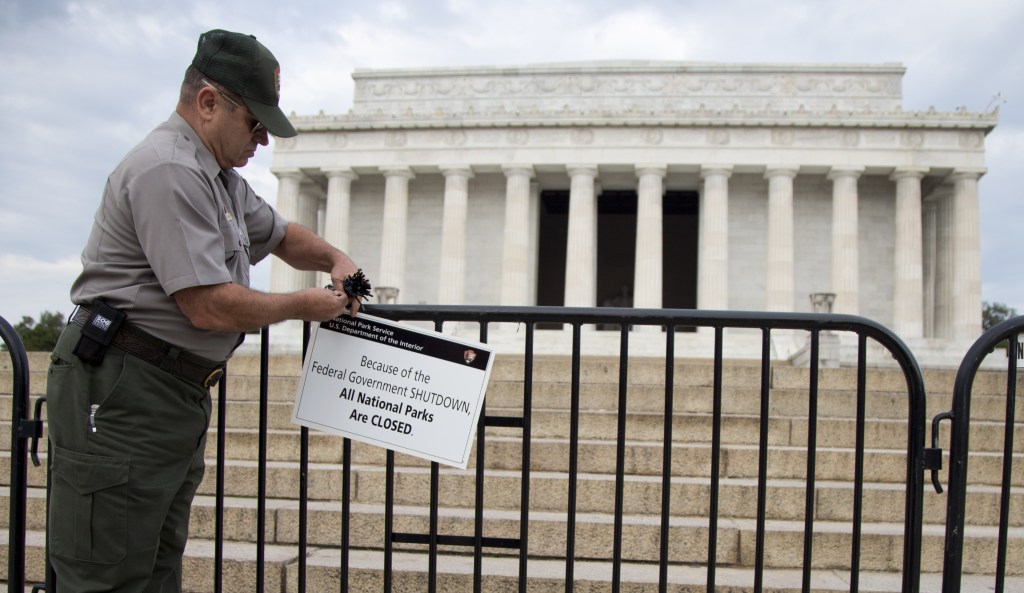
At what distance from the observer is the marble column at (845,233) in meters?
33.7

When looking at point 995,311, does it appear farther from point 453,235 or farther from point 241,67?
point 241,67

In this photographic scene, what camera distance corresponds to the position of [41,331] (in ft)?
170

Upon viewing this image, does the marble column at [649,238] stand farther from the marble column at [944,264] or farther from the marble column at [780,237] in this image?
the marble column at [944,264]

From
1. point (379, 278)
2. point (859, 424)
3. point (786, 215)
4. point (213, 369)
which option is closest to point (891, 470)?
point (859, 424)

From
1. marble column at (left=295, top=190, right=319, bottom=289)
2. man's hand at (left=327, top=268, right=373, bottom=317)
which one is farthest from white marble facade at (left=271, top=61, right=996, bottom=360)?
man's hand at (left=327, top=268, right=373, bottom=317)

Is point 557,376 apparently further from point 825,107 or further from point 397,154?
point 825,107

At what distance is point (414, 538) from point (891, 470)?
17.2ft

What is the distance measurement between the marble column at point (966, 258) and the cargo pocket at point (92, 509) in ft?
119

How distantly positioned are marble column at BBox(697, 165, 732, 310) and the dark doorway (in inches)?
333

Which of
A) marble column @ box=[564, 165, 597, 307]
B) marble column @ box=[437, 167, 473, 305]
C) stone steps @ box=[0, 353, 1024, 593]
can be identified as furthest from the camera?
marble column @ box=[437, 167, 473, 305]

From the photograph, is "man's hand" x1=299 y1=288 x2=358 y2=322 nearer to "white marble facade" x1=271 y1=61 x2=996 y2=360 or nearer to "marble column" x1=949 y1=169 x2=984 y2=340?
"white marble facade" x1=271 y1=61 x2=996 y2=360

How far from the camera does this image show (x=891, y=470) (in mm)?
7352

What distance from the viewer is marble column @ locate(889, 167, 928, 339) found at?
33.6 metres

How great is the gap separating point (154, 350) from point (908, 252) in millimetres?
36055
